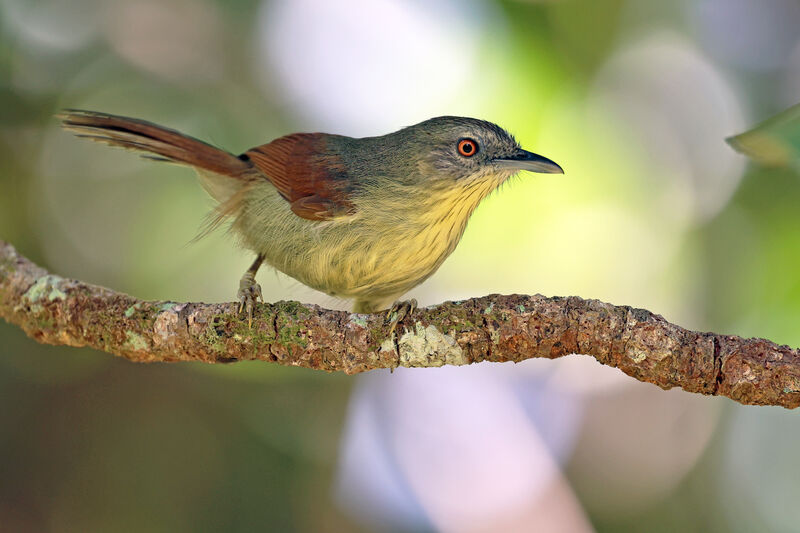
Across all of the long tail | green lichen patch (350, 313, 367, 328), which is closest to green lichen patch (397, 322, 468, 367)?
green lichen patch (350, 313, 367, 328)

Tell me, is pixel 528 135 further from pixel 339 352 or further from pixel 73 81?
→ pixel 73 81

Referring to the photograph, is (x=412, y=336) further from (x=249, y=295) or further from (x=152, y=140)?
(x=152, y=140)

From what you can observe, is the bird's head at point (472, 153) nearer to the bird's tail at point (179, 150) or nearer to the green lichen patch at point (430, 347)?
the bird's tail at point (179, 150)

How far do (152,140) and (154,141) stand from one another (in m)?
0.01

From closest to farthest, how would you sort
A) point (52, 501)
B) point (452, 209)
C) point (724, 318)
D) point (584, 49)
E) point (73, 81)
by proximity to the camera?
1. point (452, 209)
2. point (52, 501)
3. point (724, 318)
4. point (584, 49)
5. point (73, 81)

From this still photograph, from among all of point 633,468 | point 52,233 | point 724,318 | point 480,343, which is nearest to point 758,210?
point 724,318

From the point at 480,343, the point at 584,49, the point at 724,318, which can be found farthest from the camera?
the point at 584,49

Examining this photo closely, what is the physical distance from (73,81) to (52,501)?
10.4 ft

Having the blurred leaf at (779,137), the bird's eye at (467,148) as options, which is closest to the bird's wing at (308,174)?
Answer: the bird's eye at (467,148)

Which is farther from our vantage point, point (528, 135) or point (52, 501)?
point (528, 135)

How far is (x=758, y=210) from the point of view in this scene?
478 cm

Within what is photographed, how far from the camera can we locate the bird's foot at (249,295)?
311 centimetres

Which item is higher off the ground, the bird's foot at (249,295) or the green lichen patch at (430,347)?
the bird's foot at (249,295)

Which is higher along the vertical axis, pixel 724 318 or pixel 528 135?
pixel 528 135
